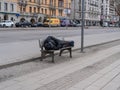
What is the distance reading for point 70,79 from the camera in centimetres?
880

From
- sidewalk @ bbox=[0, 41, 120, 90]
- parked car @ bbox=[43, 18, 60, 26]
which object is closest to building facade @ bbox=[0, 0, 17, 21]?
parked car @ bbox=[43, 18, 60, 26]

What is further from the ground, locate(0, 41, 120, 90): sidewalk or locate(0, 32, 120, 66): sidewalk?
locate(0, 32, 120, 66): sidewalk

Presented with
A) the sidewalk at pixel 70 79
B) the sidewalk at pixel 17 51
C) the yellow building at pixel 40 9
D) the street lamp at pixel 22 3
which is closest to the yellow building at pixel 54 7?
the yellow building at pixel 40 9

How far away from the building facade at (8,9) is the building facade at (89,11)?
41.7 meters

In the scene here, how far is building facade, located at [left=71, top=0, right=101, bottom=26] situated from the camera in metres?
122

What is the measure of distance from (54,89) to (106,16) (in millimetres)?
143766

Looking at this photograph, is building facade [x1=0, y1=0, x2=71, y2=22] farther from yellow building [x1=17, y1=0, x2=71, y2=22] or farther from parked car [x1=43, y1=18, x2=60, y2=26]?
parked car [x1=43, y1=18, x2=60, y2=26]

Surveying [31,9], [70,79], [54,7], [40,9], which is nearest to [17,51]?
[70,79]

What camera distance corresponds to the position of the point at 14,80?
8.43 meters

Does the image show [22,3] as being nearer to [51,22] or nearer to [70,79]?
[51,22]

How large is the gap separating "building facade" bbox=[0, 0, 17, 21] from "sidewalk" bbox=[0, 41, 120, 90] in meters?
66.9

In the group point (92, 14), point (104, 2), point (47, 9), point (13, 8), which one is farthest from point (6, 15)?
point (104, 2)

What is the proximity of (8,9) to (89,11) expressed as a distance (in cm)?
6118

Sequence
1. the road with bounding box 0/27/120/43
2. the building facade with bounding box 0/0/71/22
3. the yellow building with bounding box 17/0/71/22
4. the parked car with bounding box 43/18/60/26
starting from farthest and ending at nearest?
1. the yellow building with bounding box 17/0/71/22
2. the building facade with bounding box 0/0/71/22
3. the parked car with bounding box 43/18/60/26
4. the road with bounding box 0/27/120/43
